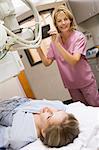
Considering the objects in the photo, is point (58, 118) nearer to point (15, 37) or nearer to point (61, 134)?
point (61, 134)

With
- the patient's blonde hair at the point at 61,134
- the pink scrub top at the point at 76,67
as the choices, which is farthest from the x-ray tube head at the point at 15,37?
the pink scrub top at the point at 76,67

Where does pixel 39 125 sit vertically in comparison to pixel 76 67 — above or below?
below

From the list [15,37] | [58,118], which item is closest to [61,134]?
[58,118]

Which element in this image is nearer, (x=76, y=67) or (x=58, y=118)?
(x=58, y=118)

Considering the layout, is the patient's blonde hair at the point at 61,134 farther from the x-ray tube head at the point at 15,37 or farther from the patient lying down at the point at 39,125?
the x-ray tube head at the point at 15,37

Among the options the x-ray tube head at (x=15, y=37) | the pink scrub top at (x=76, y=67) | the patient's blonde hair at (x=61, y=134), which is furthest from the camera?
the pink scrub top at (x=76, y=67)

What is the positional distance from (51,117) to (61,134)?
0.51ft

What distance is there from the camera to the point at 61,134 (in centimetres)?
143

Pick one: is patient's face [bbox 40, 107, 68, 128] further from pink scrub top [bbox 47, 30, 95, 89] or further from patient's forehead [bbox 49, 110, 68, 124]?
pink scrub top [bbox 47, 30, 95, 89]

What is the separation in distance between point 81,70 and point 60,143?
2.98 feet

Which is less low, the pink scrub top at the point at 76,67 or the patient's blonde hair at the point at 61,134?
the pink scrub top at the point at 76,67

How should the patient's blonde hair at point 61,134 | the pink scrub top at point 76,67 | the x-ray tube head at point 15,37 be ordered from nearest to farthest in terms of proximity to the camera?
the x-ray tube head at point 15,37
the patient's blonde hair at point 61,134
the pink scrub top at point 76,67

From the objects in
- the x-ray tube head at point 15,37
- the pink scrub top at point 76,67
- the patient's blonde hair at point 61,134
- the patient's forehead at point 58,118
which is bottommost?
the patient's blonde hair at point 61,134

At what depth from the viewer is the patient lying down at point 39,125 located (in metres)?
1.44
